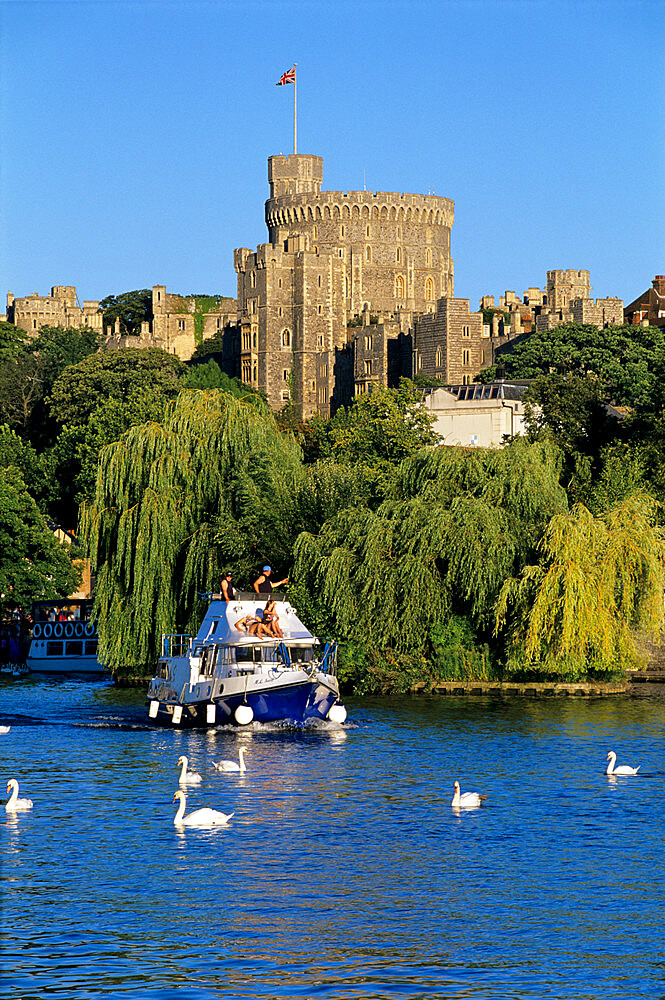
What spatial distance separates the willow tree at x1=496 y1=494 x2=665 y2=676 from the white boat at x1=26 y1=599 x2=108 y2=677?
2285cm

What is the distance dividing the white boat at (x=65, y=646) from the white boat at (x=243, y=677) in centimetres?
1998

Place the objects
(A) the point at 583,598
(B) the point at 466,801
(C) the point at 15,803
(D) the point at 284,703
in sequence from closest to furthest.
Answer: (B) the point at 466,801 < (C) the point at 15,803 < (D) the point at 284,703 < (A) the point at 583,598

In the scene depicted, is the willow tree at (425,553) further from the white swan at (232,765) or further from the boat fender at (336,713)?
the white swan at (232,765)

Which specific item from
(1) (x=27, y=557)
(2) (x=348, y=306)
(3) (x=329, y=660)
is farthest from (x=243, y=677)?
(2) (x=348, y=306)

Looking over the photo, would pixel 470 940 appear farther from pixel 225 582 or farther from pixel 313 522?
pixel 313 522

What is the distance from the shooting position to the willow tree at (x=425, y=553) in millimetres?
46719

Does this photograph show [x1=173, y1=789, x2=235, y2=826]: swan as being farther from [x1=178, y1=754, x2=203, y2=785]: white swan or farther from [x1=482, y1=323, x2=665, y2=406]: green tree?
[x1=482, y1=323, x2=665, y2=406]: green tree

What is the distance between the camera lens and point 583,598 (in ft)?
147

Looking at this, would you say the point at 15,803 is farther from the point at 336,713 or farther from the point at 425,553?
the point at 425,553

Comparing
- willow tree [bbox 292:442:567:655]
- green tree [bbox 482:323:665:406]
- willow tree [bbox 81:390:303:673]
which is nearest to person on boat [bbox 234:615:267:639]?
willow tree [bbox 292:442:567:655]

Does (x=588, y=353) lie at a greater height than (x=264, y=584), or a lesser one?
greater

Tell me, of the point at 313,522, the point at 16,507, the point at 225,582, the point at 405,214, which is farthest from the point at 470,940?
the point at 405,214

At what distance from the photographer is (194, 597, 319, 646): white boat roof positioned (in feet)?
138

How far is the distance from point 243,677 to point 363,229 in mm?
144609
